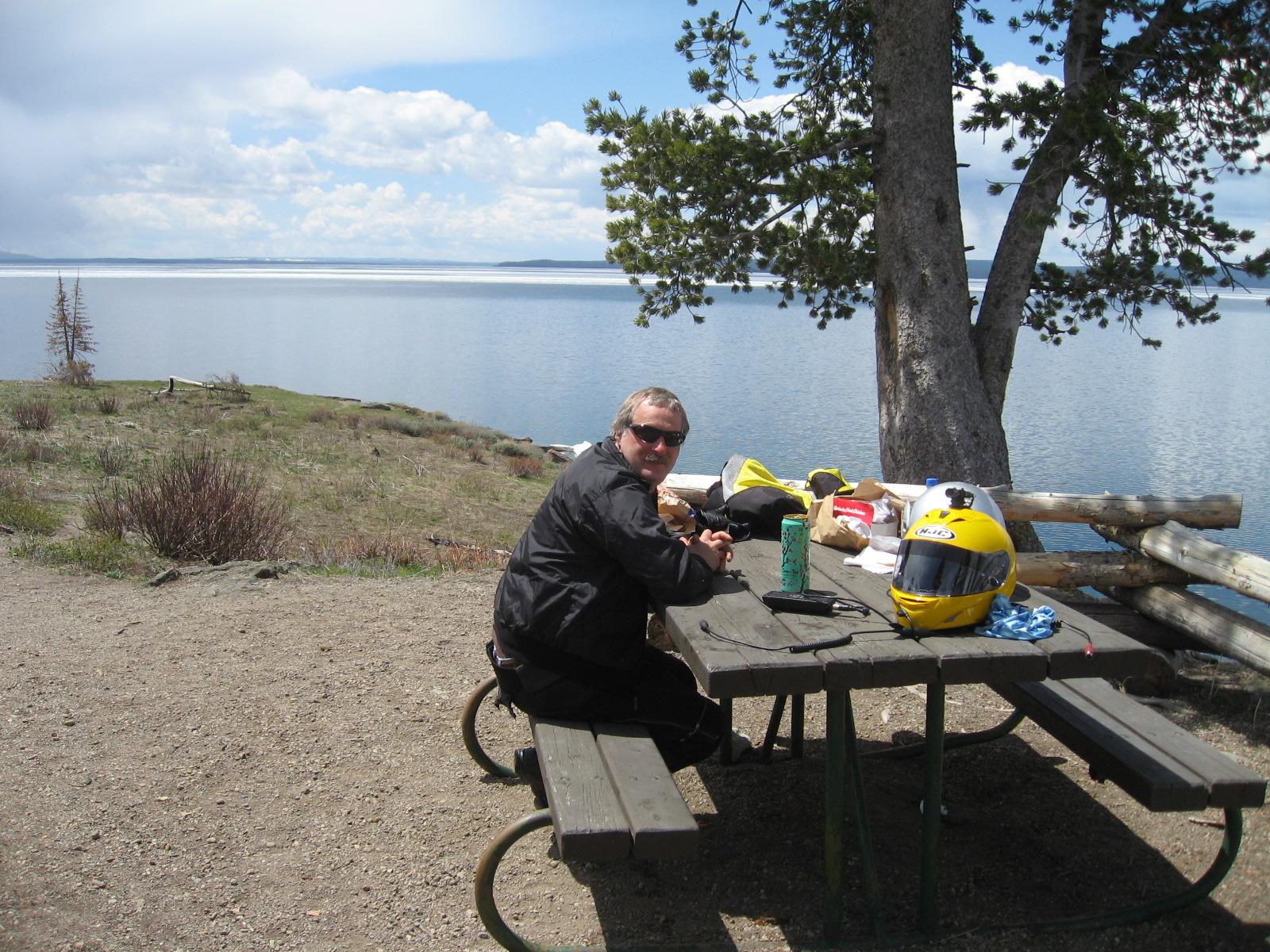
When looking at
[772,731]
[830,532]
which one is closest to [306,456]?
[772,731]

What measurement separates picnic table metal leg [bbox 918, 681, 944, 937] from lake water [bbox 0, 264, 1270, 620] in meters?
10.8

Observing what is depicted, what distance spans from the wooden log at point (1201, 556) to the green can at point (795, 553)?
2657mm

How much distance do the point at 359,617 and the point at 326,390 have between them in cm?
3899

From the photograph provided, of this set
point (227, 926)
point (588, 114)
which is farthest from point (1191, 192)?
point (227, 926)

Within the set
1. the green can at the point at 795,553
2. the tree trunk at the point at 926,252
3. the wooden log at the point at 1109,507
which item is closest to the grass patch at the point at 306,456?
the wooden log at the point at 1109,507

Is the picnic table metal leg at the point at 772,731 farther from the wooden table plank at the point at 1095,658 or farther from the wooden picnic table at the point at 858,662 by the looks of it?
the wooden table plank at the point at 1095,658

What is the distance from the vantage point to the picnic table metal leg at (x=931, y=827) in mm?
3672

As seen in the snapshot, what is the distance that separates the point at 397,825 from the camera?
4.41 meters

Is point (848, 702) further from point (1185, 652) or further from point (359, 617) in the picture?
point (1185, 652)

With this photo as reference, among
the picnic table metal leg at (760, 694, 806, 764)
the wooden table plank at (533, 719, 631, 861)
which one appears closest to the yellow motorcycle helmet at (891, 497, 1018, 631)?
the wooden table plank at (533, 719, 631, 861)

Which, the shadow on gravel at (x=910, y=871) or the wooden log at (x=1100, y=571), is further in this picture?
the wooden log at (x=1100, y=571)

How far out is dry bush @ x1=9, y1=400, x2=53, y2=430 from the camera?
18.0 m

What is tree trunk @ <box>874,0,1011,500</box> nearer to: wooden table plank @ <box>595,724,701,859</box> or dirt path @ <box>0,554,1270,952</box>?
dirt path @ <box>0,554,1270,952</box>

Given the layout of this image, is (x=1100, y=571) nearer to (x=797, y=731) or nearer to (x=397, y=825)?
(x=797, y=731)
